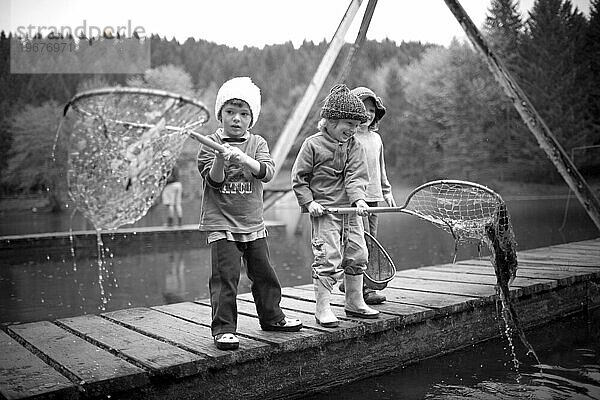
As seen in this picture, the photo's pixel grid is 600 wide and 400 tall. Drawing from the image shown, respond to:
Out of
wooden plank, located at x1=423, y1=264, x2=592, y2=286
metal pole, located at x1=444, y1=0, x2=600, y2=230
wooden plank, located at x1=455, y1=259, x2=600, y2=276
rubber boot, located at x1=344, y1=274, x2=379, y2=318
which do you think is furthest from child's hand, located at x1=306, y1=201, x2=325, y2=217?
metal pole, located at x1=444, y1=0, x2=600, y2=230

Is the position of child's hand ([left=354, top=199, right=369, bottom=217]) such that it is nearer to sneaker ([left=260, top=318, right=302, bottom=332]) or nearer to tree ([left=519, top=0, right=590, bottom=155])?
sneaker ([left=260, top=318, right=302, bottom=332])

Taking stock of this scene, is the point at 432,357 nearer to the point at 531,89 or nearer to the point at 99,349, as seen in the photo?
the point at 99,349

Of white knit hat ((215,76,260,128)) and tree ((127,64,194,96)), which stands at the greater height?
tree ((127,64,194,96))

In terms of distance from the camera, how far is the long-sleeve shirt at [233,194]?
259 centimetres

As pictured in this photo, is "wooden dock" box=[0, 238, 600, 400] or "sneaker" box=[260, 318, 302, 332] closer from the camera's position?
"wooden dock" box=[0, 238, 600, 400]

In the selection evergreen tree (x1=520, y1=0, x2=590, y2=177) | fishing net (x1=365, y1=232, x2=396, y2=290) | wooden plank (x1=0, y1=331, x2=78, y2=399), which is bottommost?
wooden plank (x1=0, y1=331, x2=78, y2=399)

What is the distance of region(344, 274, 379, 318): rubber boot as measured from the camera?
306 centimetres

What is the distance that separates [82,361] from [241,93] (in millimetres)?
1205

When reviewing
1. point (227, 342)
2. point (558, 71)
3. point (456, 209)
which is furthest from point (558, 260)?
point (558, 71)

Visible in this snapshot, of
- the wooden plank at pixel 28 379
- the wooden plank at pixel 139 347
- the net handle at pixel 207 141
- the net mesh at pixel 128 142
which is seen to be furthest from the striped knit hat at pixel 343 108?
the wooden plank at pixel 28 379

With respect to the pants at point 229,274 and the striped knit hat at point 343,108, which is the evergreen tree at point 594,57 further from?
the pants at point 229,274

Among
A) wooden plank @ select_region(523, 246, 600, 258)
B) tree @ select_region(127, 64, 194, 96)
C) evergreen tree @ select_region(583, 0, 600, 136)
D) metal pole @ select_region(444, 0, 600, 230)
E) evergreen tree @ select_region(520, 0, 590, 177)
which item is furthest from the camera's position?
tree @ select_region(127, 64, 194, 96)

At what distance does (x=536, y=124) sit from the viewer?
492 centimetres

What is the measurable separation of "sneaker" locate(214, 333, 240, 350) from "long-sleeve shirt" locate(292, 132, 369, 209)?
73cm
